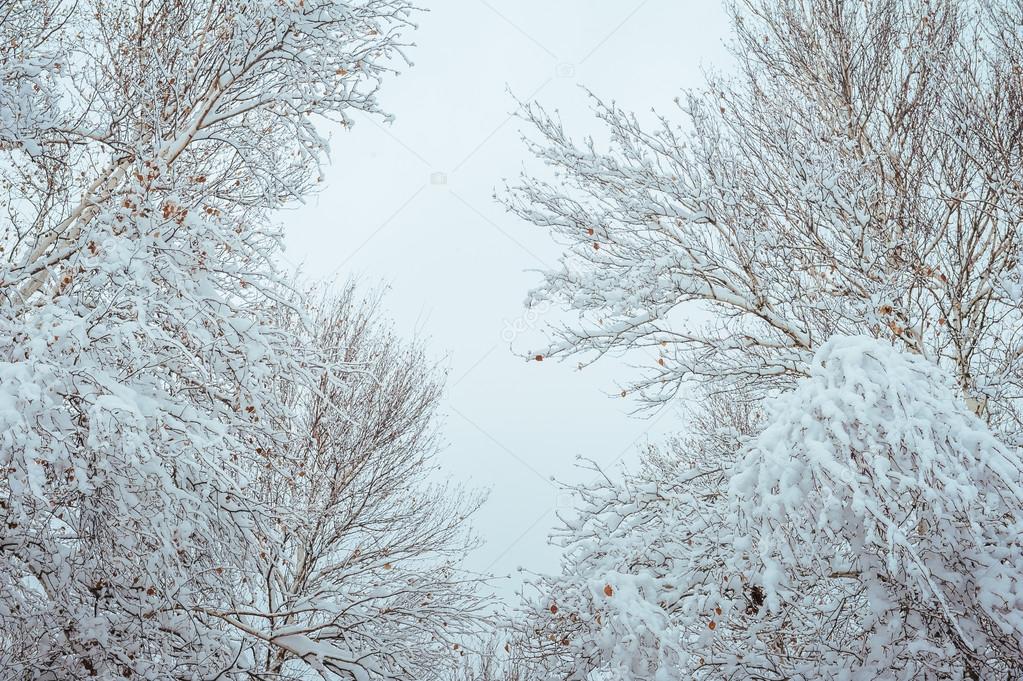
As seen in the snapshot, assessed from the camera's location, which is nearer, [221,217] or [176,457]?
[176,457]

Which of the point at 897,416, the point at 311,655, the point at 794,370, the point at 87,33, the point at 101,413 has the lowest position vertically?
the point at 897,416

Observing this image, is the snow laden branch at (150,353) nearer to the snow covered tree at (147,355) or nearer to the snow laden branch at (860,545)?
the snow covered tree at (147,355)

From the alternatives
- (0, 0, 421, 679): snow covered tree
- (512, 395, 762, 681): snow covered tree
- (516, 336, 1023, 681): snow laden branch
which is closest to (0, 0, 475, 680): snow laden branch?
(0, 0, 421, 679): snow covered tree

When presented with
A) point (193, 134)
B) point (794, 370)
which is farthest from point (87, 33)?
point (794, 370)

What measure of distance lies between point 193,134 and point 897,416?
14.3 feet

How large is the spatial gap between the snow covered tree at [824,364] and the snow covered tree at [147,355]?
6.11 feet

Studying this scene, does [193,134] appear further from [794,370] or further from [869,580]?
[869,580]

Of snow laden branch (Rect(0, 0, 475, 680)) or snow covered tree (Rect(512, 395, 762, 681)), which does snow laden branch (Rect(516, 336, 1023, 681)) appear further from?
snow laden branch (Rect(0, 0, 475, 680))

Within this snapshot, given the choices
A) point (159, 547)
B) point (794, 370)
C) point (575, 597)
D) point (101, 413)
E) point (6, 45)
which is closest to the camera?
point (101, 413)

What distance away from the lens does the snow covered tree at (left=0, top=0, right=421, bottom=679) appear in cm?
289

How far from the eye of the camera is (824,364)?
134 inches

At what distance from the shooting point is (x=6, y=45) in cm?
434

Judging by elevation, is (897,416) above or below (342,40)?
below

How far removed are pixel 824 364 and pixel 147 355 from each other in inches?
125
